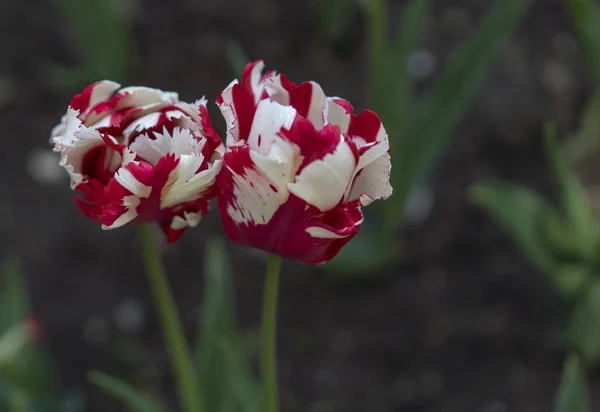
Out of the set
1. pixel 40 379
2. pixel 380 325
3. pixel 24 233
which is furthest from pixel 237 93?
pixel 24 233

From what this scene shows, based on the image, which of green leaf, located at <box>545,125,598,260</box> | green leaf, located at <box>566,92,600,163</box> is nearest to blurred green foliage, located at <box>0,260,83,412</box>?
green leaf, located at <box>545,125,598,260</box>

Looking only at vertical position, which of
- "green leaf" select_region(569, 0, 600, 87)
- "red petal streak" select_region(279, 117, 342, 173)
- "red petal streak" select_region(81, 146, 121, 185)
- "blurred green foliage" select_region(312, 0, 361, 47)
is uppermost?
"green leaf" select_region(569, 0, 600, 87)

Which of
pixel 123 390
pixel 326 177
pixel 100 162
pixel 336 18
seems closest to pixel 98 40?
pixel 336 18

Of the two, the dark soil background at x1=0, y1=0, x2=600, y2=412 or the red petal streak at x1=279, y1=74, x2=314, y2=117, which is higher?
the red petal streak at x1=279, y1=74, x2=314, y2=117

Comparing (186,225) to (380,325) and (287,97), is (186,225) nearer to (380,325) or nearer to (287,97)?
(287,97)

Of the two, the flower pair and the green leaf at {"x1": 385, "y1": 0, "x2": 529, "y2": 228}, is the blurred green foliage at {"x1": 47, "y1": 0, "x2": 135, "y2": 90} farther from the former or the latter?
the flower pair

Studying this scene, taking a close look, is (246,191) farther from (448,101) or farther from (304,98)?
(448,101)
